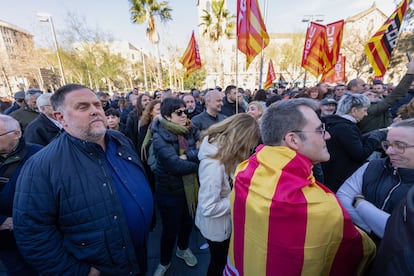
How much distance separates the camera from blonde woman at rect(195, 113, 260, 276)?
180cm

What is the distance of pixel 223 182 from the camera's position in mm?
1858

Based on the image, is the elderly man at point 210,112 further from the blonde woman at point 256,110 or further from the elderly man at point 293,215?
the elderly man at point 293,215

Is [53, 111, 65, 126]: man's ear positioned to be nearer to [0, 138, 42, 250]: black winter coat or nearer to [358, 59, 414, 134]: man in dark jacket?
[0, 138, 42, 250]: black winter coat

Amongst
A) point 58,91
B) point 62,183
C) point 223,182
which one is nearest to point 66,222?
point 62,183

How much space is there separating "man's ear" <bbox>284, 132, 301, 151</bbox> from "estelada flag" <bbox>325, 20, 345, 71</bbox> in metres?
7.14

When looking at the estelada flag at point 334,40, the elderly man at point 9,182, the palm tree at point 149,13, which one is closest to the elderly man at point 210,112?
the elderly man at point 9,182

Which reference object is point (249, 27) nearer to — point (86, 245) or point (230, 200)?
point (230, 200)

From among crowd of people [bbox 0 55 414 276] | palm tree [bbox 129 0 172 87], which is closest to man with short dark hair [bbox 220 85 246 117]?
crowd of people [bbox 0 55 414 276]

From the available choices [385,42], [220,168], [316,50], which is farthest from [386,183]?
[316,50]

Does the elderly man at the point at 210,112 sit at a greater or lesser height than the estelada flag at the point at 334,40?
lesser

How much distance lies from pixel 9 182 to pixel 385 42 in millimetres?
7415

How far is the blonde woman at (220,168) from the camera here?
1.80 metres

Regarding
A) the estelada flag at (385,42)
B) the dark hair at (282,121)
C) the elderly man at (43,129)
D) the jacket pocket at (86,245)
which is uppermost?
the estelada flag at (385,42)

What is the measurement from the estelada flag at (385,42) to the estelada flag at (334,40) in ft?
4.83
